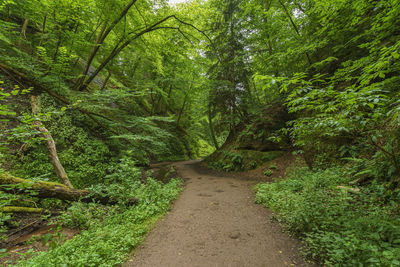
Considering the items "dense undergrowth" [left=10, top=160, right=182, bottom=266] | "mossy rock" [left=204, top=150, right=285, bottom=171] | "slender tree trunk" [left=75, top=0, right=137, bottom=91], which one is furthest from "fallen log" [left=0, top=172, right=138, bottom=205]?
"mossy rock" [left=204, top=150, right=285, bottom=171]

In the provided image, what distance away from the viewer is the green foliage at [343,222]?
7.29ft

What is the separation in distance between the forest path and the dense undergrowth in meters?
0.33

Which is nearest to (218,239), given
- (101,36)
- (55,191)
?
(55,191)

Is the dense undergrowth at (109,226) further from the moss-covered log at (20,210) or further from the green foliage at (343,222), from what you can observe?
the green foliage at (343,222)

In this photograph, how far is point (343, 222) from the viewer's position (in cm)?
294

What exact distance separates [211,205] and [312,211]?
3.16m

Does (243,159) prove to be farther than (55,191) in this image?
Yes

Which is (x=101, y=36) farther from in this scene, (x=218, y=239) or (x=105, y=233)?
(x=218, y=239)

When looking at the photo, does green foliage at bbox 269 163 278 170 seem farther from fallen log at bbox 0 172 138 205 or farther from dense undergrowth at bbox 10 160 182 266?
fallen log at bbox 0 172 138 205

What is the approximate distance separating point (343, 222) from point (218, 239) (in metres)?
2.60

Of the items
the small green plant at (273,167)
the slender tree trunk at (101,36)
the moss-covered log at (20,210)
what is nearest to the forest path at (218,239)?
the moss-covered log at (20,210)

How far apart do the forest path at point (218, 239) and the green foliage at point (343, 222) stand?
0.45 metres

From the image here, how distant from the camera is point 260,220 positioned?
14.2ft

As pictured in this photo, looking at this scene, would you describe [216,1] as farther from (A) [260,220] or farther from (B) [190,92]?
(A) [260,220]
